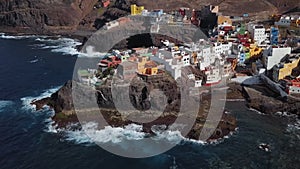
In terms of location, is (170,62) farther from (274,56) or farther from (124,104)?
(274,56)

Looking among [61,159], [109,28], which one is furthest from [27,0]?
[61,159]

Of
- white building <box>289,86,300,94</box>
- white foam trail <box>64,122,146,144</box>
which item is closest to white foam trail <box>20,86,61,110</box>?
white foam trail <box>64,122,146,144</box>

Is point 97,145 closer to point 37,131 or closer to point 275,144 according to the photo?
point 37,131

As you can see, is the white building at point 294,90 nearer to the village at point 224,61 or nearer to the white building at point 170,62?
the village at point 224,61

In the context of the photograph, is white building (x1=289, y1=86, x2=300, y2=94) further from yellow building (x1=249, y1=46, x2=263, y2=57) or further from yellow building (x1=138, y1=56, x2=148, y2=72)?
yellow building (x1=138, y1=56, x2=148, y2=72)

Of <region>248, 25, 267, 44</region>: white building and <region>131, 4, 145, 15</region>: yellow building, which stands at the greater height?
<region>131, 4, 145, 15</region>: yellow building

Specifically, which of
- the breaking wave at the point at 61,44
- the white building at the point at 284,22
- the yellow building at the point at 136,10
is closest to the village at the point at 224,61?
the white building at the point at 284,22

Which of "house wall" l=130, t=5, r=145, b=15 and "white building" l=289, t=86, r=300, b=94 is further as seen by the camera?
"house wall" l=130, t=5, r=145, b=15
